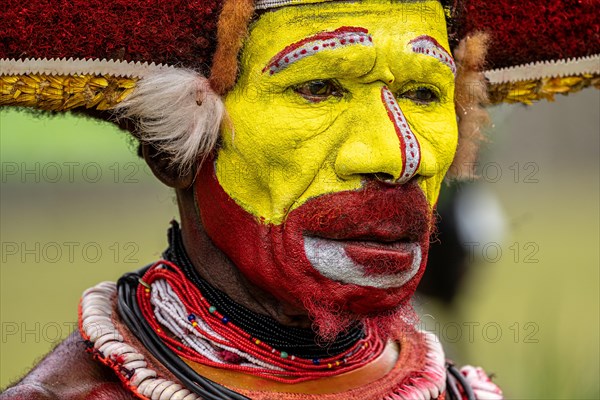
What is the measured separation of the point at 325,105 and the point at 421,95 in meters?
0.32

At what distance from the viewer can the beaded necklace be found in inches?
105

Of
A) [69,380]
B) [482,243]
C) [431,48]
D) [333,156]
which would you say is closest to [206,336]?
[69,380]

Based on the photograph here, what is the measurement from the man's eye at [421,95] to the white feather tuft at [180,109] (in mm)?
525

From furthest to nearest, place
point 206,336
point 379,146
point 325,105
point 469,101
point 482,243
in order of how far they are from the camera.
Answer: point 482,243 → point 469,101 → point 206,336 → point 325,105 → point 379,146

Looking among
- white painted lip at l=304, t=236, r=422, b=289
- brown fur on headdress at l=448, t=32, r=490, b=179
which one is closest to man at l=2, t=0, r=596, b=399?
white painted lip at l=304, t=236, r=422, b=289

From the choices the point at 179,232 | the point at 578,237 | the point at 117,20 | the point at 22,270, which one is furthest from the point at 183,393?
the point at 578,237

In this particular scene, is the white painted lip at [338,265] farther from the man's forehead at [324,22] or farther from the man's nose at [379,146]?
the man's forehead at [324,22]

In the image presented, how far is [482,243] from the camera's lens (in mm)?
6781

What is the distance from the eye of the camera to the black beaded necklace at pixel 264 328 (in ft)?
8.89

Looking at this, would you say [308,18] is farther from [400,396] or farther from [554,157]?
[554,157]

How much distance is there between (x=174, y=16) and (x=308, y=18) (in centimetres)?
36

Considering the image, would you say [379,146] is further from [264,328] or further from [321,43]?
[264,328]

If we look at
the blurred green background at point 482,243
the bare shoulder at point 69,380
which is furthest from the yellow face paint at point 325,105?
the blurred green background at point 482,243

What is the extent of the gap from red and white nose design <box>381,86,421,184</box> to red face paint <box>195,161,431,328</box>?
0.06 m
